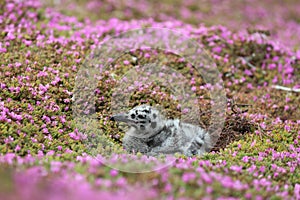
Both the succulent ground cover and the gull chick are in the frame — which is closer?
the succulent ground cover

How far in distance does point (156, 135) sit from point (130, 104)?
141 cm

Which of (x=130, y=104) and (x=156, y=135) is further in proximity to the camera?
(x=130, y=104)

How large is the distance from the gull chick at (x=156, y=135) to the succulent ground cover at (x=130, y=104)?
1.37 feet

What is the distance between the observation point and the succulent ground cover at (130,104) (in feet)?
18.8

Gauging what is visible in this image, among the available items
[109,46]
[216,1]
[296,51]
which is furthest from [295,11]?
[109,46]

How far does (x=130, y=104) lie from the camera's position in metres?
9.05

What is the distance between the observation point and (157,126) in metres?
7.75

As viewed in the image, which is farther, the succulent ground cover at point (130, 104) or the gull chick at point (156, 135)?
the gull chick at point (156, 135)

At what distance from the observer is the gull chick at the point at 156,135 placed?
24.9 ft

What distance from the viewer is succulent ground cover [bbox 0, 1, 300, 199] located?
18.8 feet

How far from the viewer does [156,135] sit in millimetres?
7859

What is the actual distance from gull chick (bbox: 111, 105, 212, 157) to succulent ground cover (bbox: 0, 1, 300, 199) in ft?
1.37

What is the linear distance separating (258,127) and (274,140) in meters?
0.44

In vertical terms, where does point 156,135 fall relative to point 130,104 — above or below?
below
